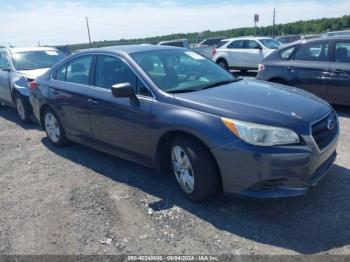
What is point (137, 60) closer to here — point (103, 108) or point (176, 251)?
point (103, 108)

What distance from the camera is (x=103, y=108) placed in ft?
15.8

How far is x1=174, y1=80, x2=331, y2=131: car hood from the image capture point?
3.58 metres

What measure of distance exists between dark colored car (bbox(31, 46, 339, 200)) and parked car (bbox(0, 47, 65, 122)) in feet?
9.16

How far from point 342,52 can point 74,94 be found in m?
5.07

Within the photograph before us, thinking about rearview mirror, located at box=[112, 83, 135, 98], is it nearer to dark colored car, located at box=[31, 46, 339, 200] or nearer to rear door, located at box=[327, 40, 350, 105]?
dark colored car, located at box=[31, 46, 339, 200]

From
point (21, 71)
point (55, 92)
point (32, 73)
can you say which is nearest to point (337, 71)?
point (55, 92)

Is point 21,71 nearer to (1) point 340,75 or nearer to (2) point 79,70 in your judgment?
(2) point 79,70

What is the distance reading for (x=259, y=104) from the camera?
12.5 ft

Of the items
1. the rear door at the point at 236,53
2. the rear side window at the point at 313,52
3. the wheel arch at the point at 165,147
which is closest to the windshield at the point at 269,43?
the rear door at the point at 236,53

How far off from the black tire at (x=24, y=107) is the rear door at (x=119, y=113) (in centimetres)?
359

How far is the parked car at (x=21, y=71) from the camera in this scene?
26.6ft

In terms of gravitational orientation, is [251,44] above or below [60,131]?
above

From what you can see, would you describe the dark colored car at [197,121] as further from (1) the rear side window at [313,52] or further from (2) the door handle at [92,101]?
(1) the rear side window at [313,52]

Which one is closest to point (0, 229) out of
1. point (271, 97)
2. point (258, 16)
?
point (271, 97)
